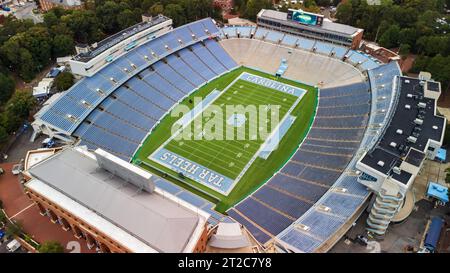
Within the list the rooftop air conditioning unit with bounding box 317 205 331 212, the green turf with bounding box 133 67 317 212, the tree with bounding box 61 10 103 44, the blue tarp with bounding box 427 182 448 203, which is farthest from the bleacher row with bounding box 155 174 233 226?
the tree with bounding box 61 10 103 44

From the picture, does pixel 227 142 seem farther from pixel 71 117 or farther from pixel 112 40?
pixel 112 40

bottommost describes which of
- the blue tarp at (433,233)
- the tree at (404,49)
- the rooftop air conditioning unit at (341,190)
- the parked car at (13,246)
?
the parked car at (13,246)

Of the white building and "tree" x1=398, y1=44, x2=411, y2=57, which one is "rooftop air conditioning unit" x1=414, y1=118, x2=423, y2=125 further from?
the white building

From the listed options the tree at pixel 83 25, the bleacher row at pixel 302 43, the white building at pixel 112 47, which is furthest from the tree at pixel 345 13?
the tree at pixel 83 25

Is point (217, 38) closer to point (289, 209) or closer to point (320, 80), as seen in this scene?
point (320, 80)

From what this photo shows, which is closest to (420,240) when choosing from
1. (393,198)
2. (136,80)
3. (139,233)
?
(393,198)

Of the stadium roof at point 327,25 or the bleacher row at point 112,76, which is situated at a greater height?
the stadium roof at point 327,25

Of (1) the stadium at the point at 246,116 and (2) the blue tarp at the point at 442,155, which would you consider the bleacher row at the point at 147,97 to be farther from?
(2) the blue tarp at the point at 442,155

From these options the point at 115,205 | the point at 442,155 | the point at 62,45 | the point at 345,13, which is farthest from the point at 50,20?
the point at 442,155
